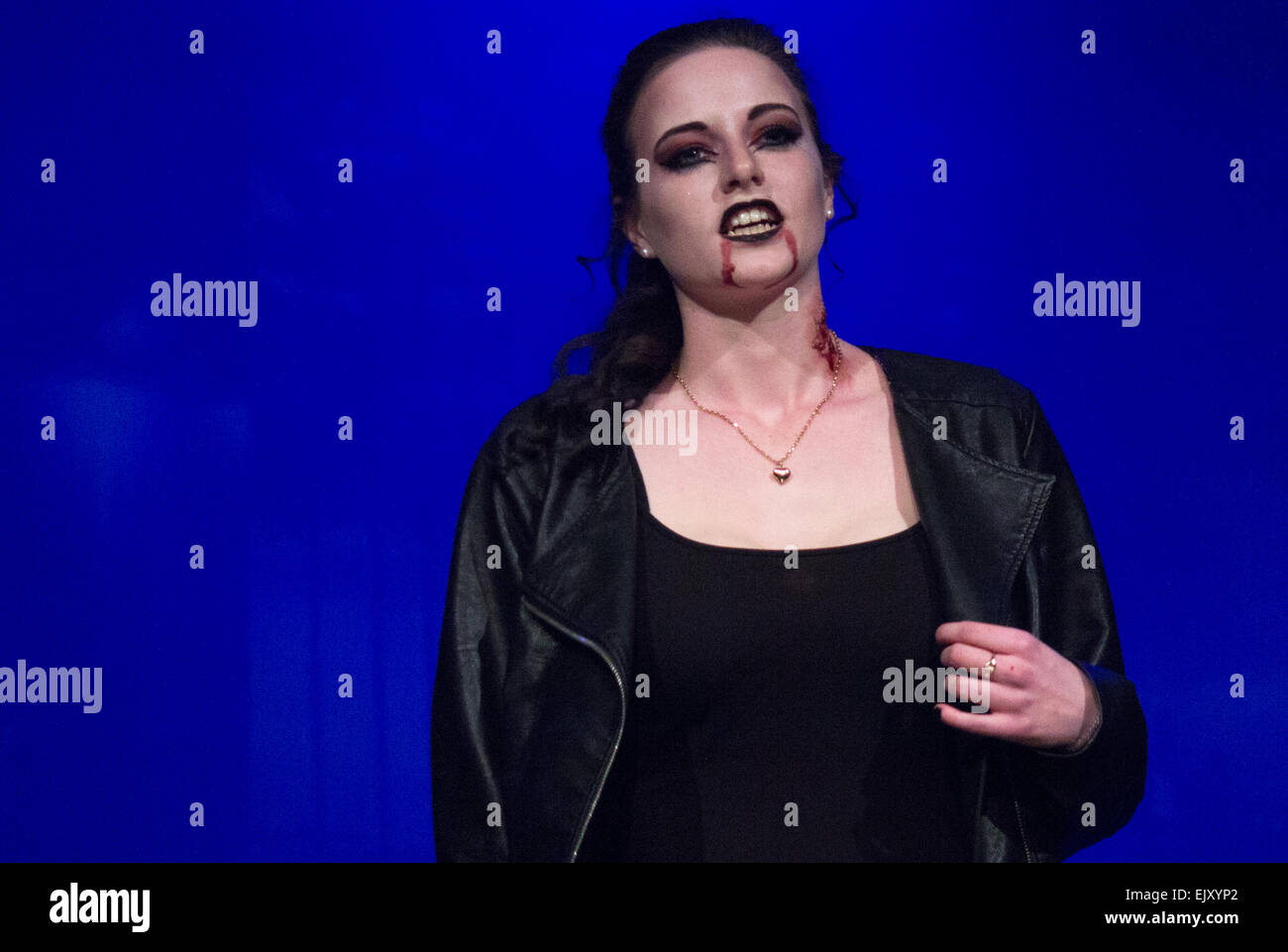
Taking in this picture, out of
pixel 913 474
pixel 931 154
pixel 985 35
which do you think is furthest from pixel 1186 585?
pixel 985 35

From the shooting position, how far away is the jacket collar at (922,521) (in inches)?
72.5

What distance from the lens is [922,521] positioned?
1.88 metres

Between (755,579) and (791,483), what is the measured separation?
0.18 m

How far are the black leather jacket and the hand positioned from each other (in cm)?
7

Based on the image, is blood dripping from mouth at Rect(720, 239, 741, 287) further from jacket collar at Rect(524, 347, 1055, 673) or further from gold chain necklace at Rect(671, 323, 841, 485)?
jacket collar at Rect(524, 347, 1055, 673)

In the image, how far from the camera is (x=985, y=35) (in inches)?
89.0

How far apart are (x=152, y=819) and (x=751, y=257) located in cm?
130

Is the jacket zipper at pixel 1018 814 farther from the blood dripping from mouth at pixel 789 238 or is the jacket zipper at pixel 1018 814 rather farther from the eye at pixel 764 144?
the eye at pixel 764 144

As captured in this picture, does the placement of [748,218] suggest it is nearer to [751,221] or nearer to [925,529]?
[751,221]

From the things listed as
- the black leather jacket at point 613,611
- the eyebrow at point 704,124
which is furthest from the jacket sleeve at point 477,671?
the eyebrow at point 704,124

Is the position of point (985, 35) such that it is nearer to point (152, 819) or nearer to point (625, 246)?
point (625, 246)

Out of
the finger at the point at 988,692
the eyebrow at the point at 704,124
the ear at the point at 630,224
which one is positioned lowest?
the finger at the point at 988,692

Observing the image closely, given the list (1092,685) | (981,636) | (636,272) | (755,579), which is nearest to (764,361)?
(636,272)

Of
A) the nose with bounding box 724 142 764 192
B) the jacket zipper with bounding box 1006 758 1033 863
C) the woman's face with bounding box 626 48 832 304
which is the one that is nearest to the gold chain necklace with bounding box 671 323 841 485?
the woman's face with bounding box 626 48 832 304
